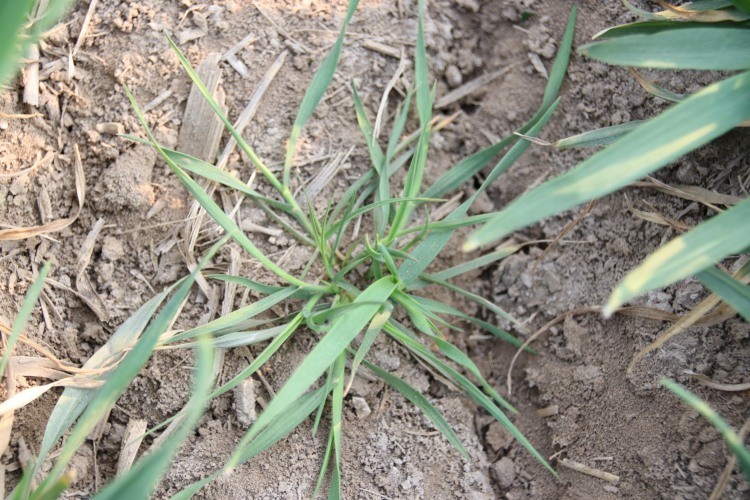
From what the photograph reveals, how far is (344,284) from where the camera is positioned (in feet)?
4.37

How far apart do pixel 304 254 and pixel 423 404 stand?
1.36ft

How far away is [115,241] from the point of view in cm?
133

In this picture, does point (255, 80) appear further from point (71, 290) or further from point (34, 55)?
point (71, 290)

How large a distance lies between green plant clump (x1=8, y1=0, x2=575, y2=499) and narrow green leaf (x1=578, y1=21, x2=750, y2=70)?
0.81 ft

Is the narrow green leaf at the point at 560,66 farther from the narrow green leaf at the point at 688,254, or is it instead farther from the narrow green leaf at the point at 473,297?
the narrow green leaf at the point at 688,254

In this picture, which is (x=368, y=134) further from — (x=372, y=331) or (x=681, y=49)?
(x=681, y=49)

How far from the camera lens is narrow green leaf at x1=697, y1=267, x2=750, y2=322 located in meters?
0.98

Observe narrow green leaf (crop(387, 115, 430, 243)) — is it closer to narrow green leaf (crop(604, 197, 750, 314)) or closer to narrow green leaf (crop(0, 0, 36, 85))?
narrow green leaf (crop(604, 197, 750, 314))

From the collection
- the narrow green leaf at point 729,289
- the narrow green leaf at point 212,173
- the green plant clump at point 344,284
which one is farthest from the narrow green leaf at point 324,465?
the narrow green leaf at point 729,289

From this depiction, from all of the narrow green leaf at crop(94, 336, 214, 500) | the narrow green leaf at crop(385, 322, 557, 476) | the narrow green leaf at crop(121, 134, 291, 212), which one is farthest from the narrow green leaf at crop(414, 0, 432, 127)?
Result: the narrow green leaf at crop(94, 336, 214, 500)

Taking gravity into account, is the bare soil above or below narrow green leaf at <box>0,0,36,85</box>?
below

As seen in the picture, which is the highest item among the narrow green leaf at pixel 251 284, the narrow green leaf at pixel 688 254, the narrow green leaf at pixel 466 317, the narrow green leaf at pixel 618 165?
the narrow green leaf at pixel 618 165

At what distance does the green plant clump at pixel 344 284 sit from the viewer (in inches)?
46.8

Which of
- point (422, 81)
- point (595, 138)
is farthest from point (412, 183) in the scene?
point (595, 138)
